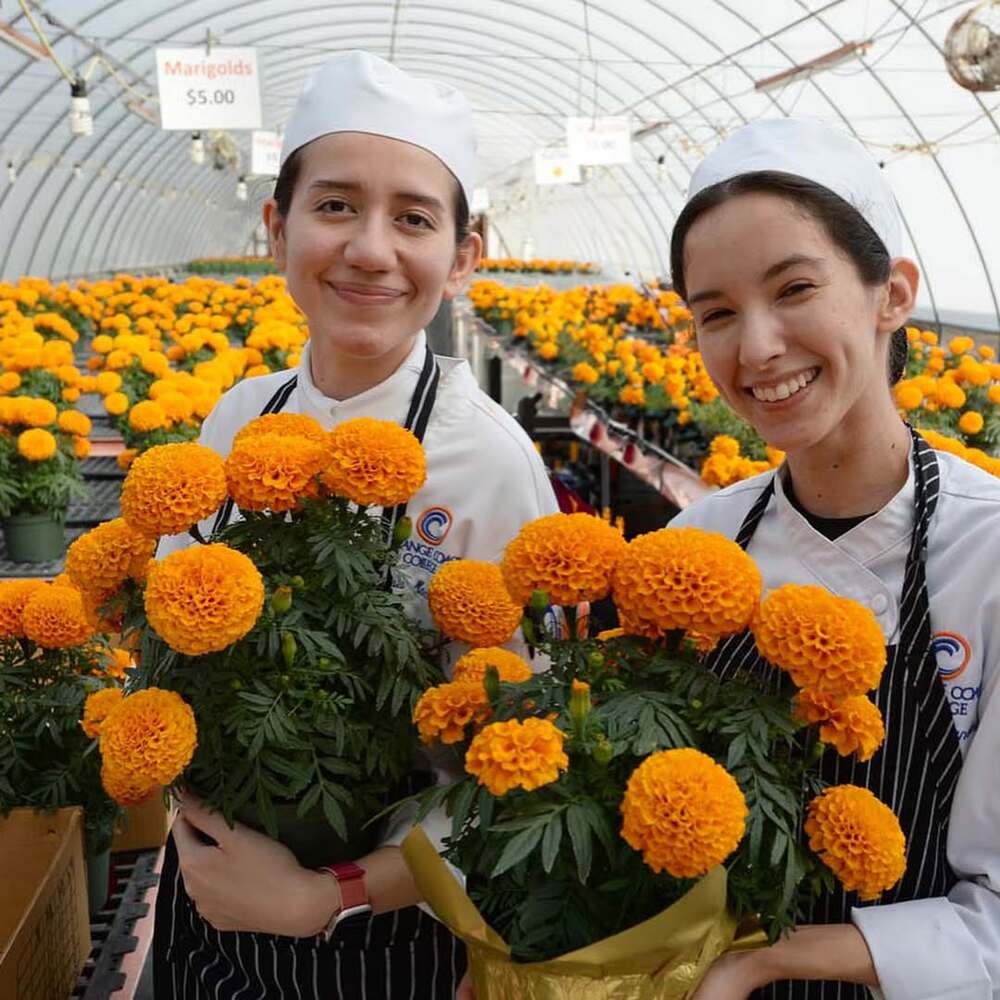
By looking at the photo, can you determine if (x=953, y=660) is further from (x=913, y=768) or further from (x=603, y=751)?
(x=603, y=751)

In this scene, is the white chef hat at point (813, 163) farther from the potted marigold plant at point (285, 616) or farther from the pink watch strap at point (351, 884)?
the pink watch strap at point (351, 884)

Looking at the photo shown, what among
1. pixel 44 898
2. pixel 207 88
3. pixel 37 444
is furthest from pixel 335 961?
pixel 207 88

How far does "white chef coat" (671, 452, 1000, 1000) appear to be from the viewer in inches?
42.1

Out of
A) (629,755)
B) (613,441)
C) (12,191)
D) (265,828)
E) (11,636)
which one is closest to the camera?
(629,755)

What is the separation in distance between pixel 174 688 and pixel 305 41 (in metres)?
18.4

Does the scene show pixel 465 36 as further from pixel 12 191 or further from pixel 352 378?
pixel 352 378

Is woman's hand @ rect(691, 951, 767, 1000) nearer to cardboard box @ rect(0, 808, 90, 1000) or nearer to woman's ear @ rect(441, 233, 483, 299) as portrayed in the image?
cardboard box @ rect(0, 808, 90, 1000)

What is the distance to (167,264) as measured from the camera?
27547 mm

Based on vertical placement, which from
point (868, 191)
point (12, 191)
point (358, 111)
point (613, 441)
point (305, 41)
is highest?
point (305, 41)

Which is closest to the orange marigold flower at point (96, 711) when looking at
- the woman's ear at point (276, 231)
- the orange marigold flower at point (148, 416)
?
the woman's ear at point (276, 231)

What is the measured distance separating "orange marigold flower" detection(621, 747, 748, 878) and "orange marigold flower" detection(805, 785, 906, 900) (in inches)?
5.1

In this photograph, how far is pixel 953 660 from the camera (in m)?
1.14

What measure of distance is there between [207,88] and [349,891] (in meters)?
8.44

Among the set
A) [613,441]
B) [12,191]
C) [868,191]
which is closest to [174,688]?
[868,191]
